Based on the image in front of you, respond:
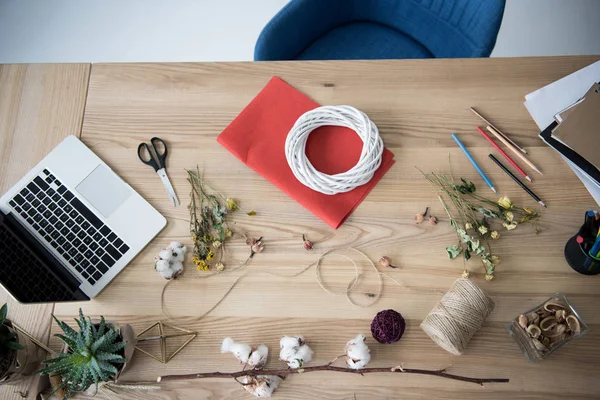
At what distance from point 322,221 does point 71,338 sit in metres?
0.51

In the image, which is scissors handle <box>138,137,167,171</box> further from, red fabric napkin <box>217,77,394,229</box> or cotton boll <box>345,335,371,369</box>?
cotton boll <box>345,335,371,369</box>

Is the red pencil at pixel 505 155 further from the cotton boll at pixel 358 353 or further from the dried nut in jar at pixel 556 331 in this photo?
the cotton boll at pixel 358 353

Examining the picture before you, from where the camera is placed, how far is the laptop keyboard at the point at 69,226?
0.94m

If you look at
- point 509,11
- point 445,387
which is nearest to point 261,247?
point 445,387

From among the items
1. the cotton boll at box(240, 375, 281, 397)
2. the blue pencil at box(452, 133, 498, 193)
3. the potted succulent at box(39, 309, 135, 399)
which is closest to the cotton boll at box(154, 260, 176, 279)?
the potted succulent at box(39, 309, 135, 399)

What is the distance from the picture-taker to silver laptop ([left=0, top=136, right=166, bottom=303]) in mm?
916

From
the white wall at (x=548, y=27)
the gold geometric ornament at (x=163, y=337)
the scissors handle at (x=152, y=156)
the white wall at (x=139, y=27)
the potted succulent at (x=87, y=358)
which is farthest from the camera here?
the white wall at (x=139, y=27)

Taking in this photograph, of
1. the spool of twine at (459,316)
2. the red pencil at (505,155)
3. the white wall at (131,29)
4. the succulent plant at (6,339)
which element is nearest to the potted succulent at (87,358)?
the succulent plant at (6,339)

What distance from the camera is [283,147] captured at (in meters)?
0.99

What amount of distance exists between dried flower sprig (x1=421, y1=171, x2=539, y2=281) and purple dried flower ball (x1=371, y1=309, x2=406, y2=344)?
176 mm

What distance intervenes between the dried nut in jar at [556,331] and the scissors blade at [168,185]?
2.48ft

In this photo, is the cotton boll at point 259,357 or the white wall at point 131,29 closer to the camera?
the cotton boll at point 259,357

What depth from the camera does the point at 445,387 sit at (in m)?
0.84

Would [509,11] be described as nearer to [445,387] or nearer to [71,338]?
[445,387]
